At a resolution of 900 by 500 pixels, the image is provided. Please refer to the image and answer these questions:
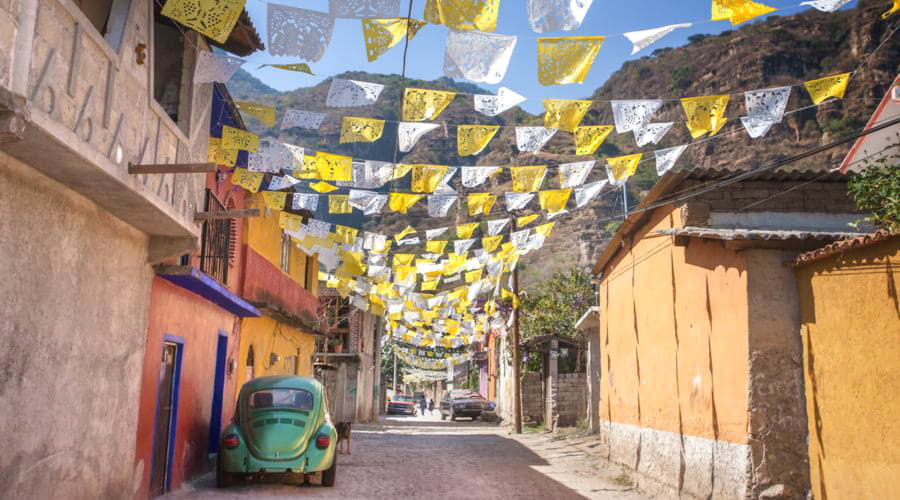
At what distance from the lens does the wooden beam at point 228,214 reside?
331 inches

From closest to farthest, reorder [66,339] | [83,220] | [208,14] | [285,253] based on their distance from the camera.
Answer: [66,339] < [208,14] < [83,220] < [285,253]

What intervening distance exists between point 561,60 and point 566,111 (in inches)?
78.0

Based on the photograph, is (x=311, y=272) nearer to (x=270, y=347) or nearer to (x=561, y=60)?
(x=270, y=347)

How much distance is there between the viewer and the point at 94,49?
258 inches

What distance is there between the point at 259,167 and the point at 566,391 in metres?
17.5

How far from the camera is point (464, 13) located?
7.11 m

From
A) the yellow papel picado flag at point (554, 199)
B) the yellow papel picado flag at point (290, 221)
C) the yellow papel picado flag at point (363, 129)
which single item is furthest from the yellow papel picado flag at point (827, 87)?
the yellow papel picado flag at point (290, 221)

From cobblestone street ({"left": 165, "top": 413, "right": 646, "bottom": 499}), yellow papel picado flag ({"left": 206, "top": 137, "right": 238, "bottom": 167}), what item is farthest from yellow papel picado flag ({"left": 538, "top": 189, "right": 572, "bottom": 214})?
yellow papel picado flag ({"left": 206, "top": 137, "right": 238, "bottom": 167})

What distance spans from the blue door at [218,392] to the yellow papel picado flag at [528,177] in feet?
20.2

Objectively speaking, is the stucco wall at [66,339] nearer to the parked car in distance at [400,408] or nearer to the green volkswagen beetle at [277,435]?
the green volkswagen beetle at [277,435]

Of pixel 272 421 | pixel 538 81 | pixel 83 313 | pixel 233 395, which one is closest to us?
pixel 83 313

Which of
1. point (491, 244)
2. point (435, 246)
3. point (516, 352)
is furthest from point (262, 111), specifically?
point (516, 352)

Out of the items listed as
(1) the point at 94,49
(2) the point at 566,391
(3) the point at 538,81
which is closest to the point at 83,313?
(1) the point at 94,49

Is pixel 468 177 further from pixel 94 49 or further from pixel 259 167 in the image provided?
pixel 94 49
